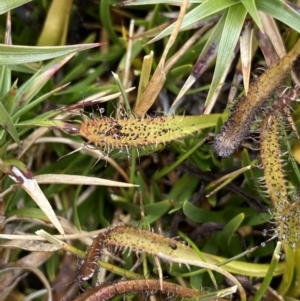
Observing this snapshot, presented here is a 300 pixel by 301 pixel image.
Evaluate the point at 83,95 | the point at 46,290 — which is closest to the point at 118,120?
the point at 83,95

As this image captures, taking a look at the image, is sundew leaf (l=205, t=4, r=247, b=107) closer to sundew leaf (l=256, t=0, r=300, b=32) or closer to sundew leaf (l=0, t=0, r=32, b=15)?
sundew leaf (l=256, t=0, r=300, b=32)

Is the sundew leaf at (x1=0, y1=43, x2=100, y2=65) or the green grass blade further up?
the sundew leaf at (x1=0, y1=43, x2=100, y2=65)

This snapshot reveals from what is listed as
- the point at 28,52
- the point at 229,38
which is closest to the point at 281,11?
the point at 229,38

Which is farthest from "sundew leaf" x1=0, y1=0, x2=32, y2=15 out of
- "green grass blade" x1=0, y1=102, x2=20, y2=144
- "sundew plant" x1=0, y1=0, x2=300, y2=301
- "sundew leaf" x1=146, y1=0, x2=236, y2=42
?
"sundew leaf" x1=146, y1=0, x2=236, y2=42

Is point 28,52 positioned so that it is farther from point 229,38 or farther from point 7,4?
point 229,38

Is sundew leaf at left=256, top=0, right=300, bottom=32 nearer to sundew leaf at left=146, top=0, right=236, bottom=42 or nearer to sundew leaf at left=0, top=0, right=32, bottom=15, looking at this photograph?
sundew leaf at left=146, top=0, right=236, bottom=42

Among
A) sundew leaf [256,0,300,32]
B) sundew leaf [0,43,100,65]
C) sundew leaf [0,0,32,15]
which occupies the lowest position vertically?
sundew leaf [0,43,100,65]

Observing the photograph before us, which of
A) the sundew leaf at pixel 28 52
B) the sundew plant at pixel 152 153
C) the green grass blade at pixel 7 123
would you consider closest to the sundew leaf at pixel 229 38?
the sundew plant at pixel 152 153
